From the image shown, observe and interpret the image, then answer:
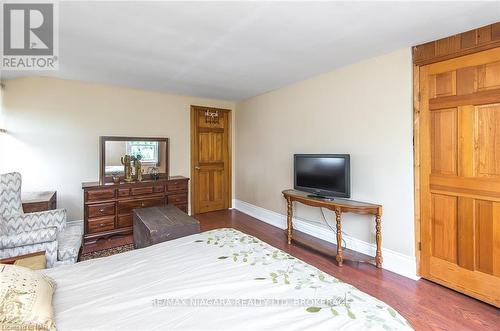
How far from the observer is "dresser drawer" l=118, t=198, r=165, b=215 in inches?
145

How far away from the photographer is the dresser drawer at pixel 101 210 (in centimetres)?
344

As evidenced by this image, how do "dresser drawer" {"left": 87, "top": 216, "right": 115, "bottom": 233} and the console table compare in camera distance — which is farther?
"dresser drawer" {"left": 87, "top": 216, "right": 115, "bottom": 233}

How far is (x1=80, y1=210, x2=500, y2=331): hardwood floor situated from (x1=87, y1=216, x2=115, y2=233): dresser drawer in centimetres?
32

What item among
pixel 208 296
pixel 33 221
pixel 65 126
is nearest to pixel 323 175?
pixel 208 296

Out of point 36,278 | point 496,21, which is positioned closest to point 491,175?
point 496,21

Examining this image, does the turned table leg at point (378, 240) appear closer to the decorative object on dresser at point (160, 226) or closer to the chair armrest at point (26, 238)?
the decorative object on dresser at point (160, 226)

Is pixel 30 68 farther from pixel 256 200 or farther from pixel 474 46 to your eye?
pixel 474 46

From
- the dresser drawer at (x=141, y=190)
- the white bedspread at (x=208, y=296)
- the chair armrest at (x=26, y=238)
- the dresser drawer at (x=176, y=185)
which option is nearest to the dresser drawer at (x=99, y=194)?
the dresser drawer at (x=141, y=190)

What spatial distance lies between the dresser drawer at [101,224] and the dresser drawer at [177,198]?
90 cm

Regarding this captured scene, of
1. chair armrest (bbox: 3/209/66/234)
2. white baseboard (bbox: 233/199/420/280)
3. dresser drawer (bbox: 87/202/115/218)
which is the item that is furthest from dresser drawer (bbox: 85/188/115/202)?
white baseboard (bbox: 233/199/420/280)

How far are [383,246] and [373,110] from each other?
→ 1.58m

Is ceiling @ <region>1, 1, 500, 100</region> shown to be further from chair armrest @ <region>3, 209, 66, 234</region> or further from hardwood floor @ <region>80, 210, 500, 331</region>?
hardwood floor @ <region>80, 210, 500, 331</region>

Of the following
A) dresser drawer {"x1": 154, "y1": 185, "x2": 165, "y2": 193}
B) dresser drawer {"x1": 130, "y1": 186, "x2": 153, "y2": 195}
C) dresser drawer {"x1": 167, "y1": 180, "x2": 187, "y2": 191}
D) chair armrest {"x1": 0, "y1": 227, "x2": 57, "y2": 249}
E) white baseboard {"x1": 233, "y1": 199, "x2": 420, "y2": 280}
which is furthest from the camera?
dresser drawer {"x1": 167, "y1": 180, "x2": 187, "y2": 191}

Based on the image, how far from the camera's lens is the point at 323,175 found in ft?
10.3
